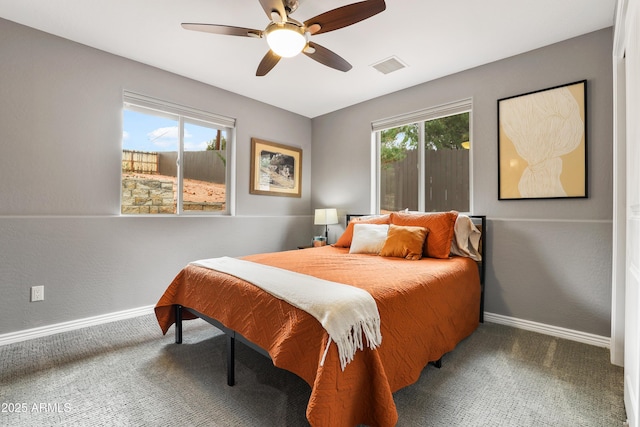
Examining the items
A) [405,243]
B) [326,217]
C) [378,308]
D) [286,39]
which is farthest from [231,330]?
[326,217]

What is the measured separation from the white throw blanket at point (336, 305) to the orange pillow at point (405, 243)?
113cm

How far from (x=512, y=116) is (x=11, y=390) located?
4.16 m

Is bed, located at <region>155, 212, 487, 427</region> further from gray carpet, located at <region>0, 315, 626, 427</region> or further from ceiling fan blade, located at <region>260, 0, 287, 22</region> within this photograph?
ceiling fan blade, located at <region>260, 0, 287, 22</region>

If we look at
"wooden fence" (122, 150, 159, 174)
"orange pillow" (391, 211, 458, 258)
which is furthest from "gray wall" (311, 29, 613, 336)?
"wooden fence" (122, 150, 159, 174)

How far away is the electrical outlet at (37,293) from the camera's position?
2344 millimetres

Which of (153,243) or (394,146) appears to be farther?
(394,146)

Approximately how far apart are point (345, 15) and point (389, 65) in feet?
4.26

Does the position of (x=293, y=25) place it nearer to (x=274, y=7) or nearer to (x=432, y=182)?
(x=274, y=7)

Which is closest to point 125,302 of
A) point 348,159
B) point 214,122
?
point 214,122

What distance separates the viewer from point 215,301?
1.87 m

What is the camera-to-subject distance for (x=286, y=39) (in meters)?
1.88

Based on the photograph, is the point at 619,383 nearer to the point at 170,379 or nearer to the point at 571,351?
the point at 571,351

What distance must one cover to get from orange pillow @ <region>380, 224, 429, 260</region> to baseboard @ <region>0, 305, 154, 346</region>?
8.14 ft

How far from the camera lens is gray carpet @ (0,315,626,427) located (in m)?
1.45
